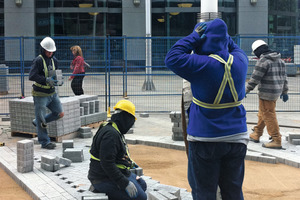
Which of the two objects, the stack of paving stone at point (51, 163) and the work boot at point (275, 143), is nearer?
the stack of paving stone at point (51, 163)

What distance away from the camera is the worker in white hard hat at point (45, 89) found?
878cm

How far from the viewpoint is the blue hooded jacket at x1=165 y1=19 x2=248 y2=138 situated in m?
4.09

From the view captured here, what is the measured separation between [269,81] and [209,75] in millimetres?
5071

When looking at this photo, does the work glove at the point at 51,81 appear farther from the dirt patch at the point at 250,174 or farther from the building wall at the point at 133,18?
the building wall at the point at 133,18

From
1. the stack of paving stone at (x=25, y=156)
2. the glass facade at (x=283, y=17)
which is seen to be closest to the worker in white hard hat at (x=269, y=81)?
the stack of paving stone at (x=25, y=156)

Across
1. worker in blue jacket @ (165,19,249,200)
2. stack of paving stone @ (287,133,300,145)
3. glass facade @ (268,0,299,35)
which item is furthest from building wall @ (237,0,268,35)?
worker in blue jacket @ (165,19,249,200)

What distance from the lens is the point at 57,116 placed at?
30.2 feet

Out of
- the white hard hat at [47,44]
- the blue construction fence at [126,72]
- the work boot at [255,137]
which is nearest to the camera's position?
the white hard hat at [47,44]

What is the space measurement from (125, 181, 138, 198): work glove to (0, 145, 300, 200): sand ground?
1.74m

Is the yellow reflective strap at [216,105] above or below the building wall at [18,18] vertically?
below

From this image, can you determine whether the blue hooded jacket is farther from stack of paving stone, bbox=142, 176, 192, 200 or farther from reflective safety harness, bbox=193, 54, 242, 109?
stack of paving stone, bbox=142, 176, 192, 200

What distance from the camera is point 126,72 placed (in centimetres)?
1537

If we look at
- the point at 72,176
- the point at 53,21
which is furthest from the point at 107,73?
the point at 53,21

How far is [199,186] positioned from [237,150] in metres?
0.46
